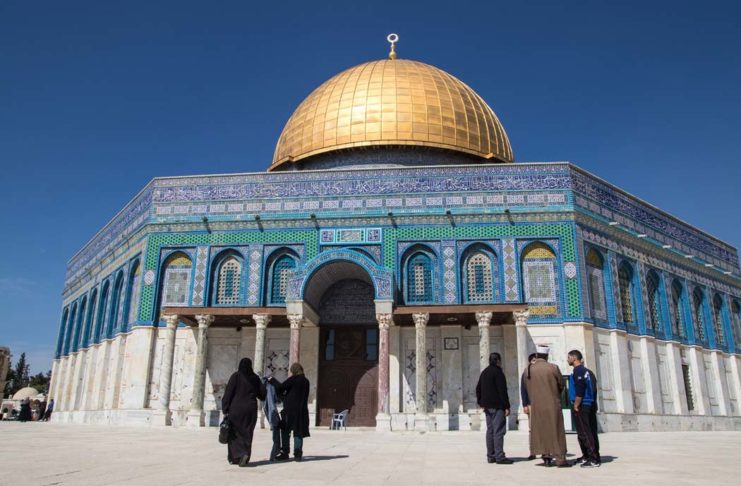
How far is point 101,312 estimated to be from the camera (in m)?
23.9

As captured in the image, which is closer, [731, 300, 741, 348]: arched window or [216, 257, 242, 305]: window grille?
[216, 257, 242, 305]: window grille

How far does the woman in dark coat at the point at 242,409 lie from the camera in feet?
22.2

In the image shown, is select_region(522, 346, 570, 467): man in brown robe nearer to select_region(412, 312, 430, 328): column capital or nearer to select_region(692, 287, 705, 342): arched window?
select_region(412, 312, 430, 328): column capital

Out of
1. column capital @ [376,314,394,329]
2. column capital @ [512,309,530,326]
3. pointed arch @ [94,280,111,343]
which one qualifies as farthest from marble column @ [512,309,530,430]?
pointed arch @ [94,280,111,343]

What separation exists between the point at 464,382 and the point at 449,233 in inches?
173

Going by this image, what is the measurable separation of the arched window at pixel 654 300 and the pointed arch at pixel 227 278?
13.4m

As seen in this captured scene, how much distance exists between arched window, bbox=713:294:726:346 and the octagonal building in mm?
2800

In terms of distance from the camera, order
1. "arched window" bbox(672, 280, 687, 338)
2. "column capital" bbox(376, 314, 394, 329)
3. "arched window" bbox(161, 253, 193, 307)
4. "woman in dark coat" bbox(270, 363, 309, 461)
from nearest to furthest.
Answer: "woman in dark coat" bbox(270, 363, 309, 461)
"column capital" bbox(376, 314, 394, 329)
"arched window" bbox(161, 253, 193, 307)
"arched window" bbox(672, 280, 687, 338)

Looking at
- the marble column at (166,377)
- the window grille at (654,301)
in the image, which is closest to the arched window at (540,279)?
the window grille at (654,301)

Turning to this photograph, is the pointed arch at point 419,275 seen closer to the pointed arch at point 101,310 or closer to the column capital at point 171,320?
the column capital at point 171,320

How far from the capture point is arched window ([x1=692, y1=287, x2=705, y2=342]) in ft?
75.4

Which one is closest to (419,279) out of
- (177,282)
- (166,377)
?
(177,282)

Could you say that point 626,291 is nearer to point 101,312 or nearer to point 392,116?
point 392,116

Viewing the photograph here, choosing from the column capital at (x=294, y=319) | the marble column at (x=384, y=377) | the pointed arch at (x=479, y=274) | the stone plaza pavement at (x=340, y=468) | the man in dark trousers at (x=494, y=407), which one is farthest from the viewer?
the pointed arch at (x=479, y=274)
